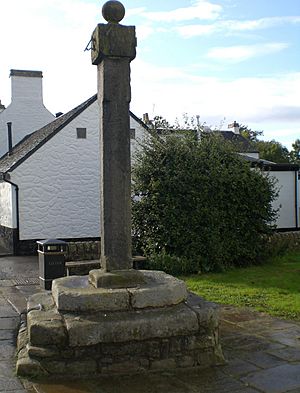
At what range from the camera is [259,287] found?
993 centimetres

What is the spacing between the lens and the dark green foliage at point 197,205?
12094 millimetres

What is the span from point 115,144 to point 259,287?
538 cm

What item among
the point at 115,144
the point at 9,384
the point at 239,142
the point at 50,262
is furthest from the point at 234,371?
the point at 239,142

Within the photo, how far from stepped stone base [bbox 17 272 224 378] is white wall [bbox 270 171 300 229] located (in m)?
15.6

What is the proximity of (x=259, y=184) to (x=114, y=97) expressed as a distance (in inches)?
312

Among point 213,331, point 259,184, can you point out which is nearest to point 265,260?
point 259,184

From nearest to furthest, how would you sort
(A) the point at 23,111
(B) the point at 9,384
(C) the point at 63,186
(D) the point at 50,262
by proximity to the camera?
(B) the point at 9,384 → (D) the point at 50,262 → (C) the point at 63,186 → (A) the point at 23,111

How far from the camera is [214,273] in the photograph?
471 inches

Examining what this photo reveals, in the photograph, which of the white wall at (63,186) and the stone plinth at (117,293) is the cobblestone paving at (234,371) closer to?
the stone plinth at (117,293)

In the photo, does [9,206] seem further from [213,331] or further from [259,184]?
[213,331]

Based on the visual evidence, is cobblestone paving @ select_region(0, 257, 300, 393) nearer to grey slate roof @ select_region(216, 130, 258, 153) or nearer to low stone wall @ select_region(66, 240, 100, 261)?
low stone wall @ select_region(66, 240, 100, 261)

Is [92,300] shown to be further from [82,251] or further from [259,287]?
[82,251]

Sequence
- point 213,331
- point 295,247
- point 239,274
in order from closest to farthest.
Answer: point 213,331, point 239,274, point 295,247

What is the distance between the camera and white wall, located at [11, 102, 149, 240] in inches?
663
